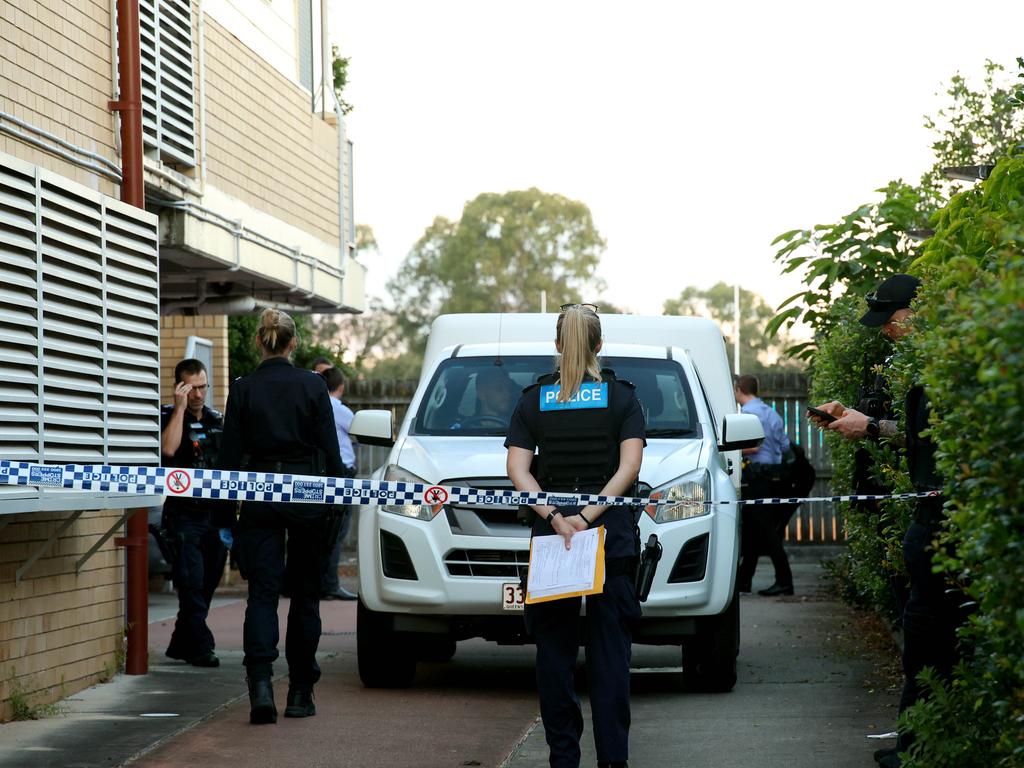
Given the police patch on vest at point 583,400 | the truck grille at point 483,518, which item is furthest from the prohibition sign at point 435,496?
the police patch on vest at point 583,400

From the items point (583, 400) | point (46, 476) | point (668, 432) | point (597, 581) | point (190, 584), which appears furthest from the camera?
point (190, 584)

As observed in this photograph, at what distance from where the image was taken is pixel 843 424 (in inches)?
287

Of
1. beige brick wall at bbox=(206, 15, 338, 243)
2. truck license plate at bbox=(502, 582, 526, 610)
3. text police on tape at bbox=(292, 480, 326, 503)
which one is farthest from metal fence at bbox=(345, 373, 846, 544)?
text police on tape at bbox=(292, 480, 326, 503)

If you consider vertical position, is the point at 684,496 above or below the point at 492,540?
above

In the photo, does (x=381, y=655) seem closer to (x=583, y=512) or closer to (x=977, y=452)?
(x=583, y=512)

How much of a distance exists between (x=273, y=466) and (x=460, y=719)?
158 cm

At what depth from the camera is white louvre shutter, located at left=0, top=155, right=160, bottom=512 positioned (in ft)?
24.9

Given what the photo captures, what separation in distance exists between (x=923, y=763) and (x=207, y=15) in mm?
8853

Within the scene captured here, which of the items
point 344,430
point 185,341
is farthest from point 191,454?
point 185,341

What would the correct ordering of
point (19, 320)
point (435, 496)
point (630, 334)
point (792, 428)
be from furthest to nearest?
point (792, 428) < point (630, 334) < point (435, 496) < point (19, 320)

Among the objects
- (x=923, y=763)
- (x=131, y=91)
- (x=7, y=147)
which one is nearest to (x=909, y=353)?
(x=923, y=763)

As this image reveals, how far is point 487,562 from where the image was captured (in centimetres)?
856

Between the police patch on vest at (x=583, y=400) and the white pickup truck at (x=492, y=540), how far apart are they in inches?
80.6

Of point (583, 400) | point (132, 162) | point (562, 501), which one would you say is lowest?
point (562, 501)
